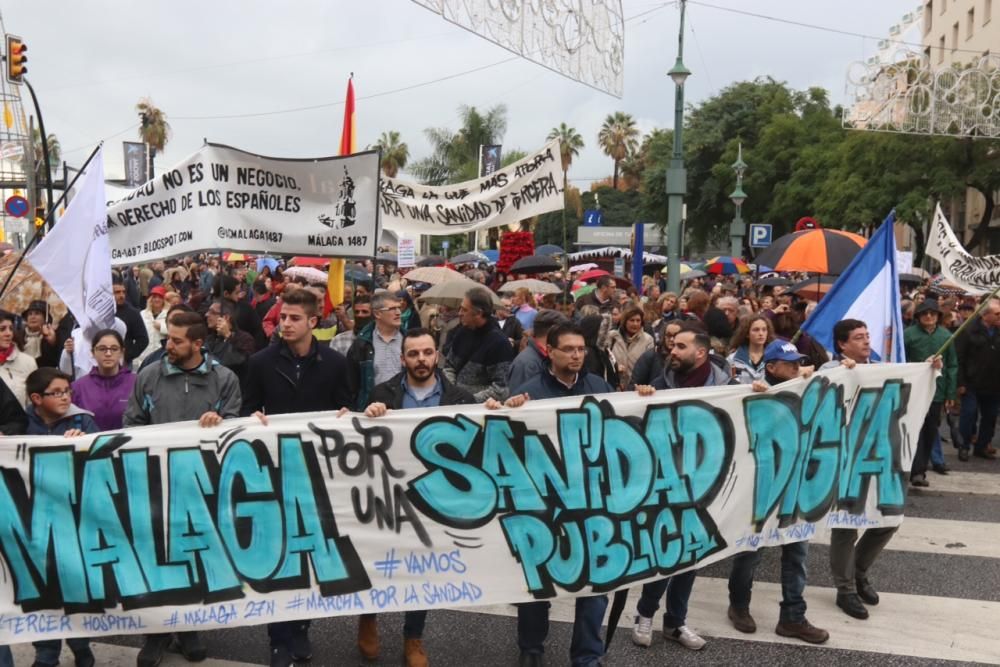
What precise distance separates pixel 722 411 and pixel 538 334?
143 cm

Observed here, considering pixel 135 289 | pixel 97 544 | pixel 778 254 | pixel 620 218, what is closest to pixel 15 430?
pixel 97 544

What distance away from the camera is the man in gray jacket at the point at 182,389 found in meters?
4.41

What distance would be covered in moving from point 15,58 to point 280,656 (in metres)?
16.2

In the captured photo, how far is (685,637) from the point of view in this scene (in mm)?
4531

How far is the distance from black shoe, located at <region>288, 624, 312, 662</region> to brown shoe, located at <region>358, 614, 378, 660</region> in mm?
252

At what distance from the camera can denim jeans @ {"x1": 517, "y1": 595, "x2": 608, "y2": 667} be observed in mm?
3990

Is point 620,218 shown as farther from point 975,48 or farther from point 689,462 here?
point 689,462

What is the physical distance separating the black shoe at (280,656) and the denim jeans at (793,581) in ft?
8.04

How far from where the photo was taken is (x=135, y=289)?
1259 centimetres

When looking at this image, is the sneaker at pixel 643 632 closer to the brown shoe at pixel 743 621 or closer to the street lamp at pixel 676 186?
the brown shoe at pixel 743 621

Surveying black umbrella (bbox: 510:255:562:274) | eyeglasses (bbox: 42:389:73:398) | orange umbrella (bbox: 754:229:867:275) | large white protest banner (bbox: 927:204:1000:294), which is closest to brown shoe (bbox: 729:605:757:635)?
eyeglasses (bbox: 42:389:73:398)

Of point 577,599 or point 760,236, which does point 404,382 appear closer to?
point 577,599

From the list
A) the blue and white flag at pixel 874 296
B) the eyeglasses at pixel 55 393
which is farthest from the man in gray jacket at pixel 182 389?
the blue and white flag at pixel 874 296

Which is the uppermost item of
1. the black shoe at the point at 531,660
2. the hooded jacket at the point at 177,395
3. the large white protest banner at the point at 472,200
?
the large white protest banner at the point at 472,200
